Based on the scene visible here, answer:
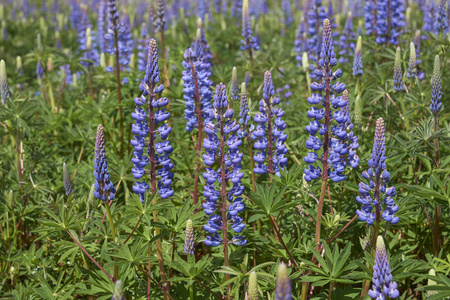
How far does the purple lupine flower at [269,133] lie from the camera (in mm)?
3391

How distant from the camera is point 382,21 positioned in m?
6.35

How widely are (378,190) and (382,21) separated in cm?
418

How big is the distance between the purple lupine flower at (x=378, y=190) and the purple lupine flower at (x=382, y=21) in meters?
3.84

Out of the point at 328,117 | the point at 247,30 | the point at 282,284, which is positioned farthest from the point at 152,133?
the point at 247,30

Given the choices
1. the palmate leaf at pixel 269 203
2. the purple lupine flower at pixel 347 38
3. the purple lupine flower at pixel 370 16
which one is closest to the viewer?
the palmate leaf at pixel 269 203

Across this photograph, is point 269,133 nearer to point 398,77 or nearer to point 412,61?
point 398,77

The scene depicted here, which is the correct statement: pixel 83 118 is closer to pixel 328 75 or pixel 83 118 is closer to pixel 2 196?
pixel 2 196

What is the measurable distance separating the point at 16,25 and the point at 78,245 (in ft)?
39.9

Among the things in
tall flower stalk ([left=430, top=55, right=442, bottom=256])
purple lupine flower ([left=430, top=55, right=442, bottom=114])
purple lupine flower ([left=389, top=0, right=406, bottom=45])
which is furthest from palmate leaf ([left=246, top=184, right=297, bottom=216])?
purple lupine flower ([left=389, top=0, right=406, bottom=45])

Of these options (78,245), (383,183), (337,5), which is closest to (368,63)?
(383,183)

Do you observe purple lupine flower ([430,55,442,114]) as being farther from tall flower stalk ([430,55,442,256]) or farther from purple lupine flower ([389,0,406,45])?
purple lupine flower ([389,0,406,45])

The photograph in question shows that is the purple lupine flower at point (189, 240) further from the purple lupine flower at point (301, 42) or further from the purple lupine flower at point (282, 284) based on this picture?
the purple lupine flower at point (301, 42)

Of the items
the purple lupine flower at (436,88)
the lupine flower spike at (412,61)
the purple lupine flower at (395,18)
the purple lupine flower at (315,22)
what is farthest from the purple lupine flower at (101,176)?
the purple lupine flower at (395,18)

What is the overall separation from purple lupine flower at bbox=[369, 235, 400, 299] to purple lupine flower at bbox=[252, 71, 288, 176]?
117 centimetres
